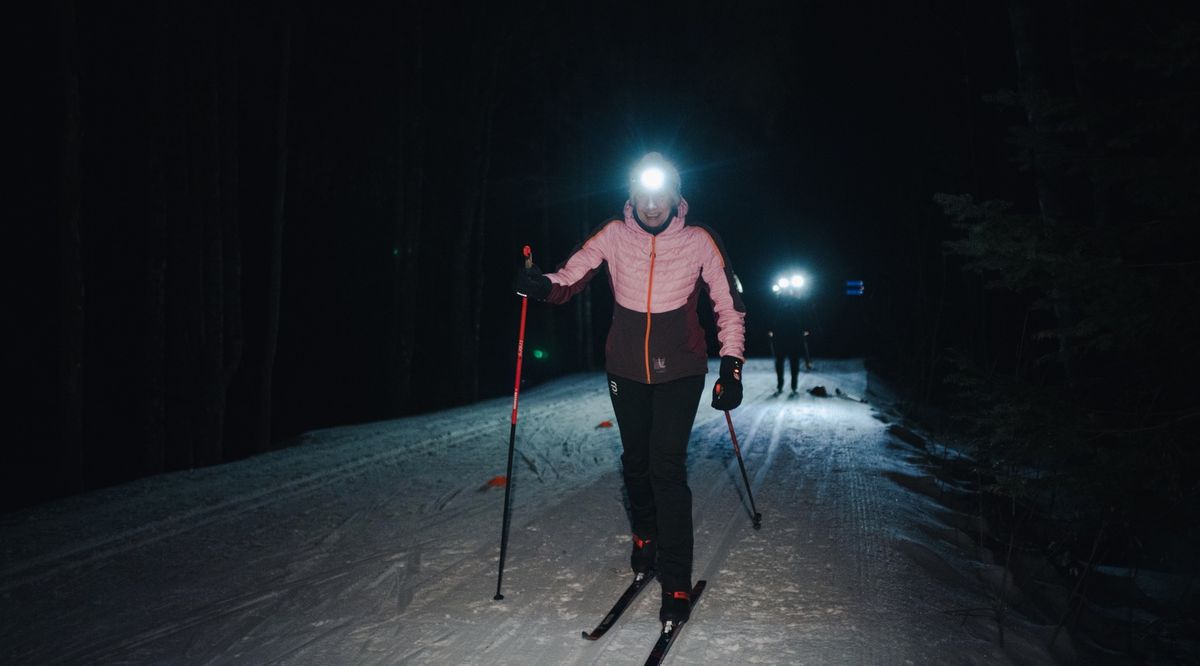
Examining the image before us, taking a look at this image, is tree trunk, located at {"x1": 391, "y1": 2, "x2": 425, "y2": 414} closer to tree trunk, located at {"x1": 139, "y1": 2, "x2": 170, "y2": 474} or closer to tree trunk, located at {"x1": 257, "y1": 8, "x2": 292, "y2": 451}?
tree trunk, located at {"x1": 257, "y1": 8, "x2": 292, "y2": 451}

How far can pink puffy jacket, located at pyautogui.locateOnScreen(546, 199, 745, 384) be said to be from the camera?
3.49m

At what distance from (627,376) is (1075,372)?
510 centimetres

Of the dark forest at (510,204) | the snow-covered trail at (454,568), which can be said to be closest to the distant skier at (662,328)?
the snow-covered trail at (454,568)

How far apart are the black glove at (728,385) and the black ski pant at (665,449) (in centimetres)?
11

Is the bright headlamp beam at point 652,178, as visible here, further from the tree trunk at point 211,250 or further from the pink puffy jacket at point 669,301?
the tree trunk at point 211,250

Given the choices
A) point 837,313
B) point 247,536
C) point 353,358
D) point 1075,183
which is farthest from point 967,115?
point 837,313

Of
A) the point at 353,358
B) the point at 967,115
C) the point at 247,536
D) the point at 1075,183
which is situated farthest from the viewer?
the point at 353,358

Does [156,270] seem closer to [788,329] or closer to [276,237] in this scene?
[276,237]

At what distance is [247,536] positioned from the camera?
475 cm

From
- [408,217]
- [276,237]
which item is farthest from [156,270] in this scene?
[408,217]

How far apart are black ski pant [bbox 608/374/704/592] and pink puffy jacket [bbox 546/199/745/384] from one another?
0.28 ft

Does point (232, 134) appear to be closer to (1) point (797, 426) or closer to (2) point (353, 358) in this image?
(1) point (797, 426)

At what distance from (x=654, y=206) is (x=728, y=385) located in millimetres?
1034

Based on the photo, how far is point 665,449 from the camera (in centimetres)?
341
